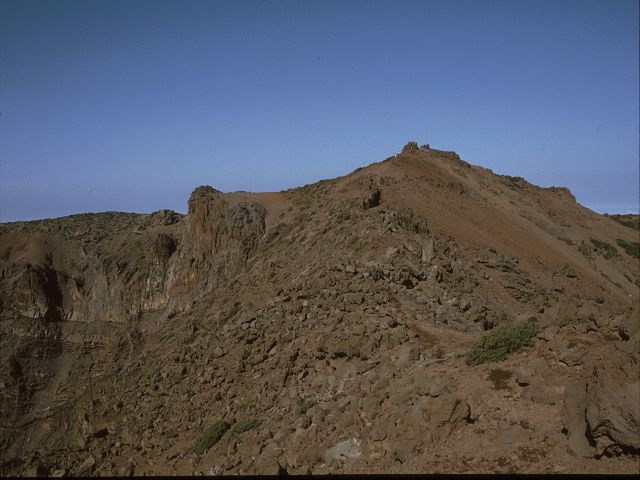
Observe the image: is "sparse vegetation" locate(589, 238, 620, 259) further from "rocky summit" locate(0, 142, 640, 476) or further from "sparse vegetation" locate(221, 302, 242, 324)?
"sparse vegetation" locate(221, 302, 242, 324)

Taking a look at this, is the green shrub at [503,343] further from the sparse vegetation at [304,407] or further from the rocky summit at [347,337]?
the sparse vegetation at [304,407]

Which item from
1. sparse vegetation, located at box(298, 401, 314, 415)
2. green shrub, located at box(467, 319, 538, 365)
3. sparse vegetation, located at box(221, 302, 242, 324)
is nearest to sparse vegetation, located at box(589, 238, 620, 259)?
sparse vegetation, located at box(221, 302, 242, 324)

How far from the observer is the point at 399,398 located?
434 inches

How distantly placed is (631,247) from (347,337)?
38437 mm

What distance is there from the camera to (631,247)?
139ft

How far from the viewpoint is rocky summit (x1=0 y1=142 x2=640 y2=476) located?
9.27m

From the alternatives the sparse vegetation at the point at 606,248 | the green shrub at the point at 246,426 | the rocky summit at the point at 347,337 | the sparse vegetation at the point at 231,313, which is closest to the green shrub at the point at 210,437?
the rocky summit at the point at 347,337

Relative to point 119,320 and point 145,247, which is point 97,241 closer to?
point 145,247

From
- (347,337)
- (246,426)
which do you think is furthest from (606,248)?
(246,426)

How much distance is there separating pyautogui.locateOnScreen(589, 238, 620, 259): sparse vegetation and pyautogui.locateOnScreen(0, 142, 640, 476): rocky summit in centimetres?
43

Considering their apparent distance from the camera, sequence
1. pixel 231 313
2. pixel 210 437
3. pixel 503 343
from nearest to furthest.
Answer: pixel 503 343 < pixel 210 437 < pixel 231 313

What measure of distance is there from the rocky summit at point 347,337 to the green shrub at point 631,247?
20 centimetres

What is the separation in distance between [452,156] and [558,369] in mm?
41483

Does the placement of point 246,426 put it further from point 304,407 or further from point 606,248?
point 606,248
